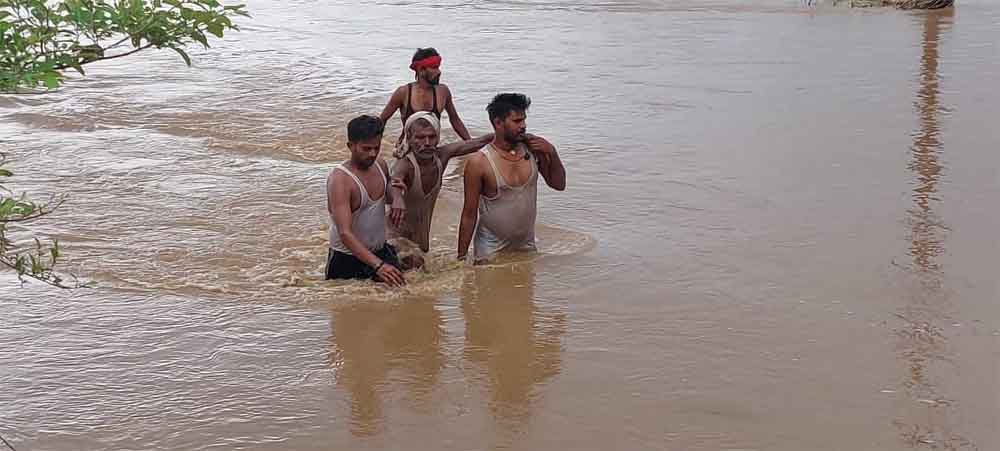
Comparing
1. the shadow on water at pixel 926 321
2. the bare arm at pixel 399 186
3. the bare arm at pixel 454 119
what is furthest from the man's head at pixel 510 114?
the shadow on water at pixel 926 321

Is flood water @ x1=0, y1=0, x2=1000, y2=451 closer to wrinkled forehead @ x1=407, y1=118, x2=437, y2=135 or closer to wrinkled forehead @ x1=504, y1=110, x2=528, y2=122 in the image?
wrinkled forehead @ x1=407, y1=118, x2=437, y2=135

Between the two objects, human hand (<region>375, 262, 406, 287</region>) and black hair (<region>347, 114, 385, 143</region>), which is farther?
human hand (<region>375, 262, 406, 287</region>)

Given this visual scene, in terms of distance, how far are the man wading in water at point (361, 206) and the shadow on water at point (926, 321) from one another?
255 cm

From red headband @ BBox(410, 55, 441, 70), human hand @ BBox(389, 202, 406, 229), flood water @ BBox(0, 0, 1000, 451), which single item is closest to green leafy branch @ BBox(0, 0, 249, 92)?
flood water @ BBox(0, 0, 1000, 451)

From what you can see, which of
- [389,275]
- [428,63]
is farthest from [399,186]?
[428,63]

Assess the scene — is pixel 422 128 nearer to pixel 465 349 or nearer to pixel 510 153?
pixel 510 153

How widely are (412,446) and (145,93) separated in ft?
33.2

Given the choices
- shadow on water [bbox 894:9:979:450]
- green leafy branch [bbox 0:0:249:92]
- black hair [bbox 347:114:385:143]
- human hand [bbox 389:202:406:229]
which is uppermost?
green leafy branch [bbox 0:0:249:92]

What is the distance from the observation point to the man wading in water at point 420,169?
23.4ft

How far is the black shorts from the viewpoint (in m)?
6.92

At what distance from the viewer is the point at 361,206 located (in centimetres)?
663

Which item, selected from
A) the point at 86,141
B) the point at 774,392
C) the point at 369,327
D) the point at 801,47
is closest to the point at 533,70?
the point at 801,47

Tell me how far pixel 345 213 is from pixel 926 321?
117 inches

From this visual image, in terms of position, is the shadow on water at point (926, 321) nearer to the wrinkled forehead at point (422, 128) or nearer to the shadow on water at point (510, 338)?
the shadow on water at point (510, 338)
